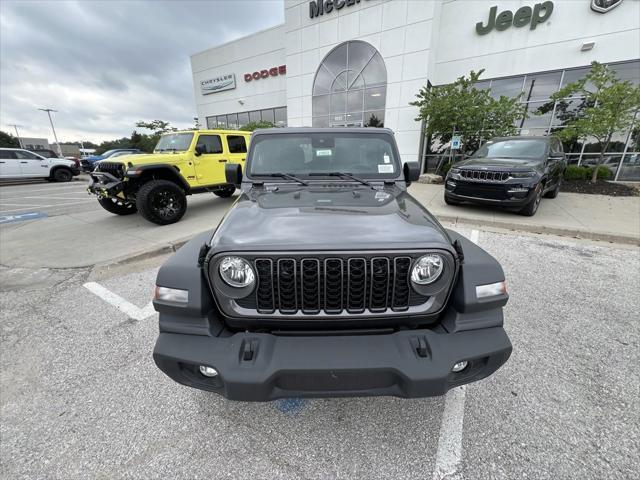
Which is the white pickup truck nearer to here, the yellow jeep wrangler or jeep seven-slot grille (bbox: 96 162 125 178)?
the yellow jeep wrangler

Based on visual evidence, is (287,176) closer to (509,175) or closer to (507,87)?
(509,175)

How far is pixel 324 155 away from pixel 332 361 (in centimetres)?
195

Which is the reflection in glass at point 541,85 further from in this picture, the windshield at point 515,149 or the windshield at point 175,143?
the windshield at point 175,143

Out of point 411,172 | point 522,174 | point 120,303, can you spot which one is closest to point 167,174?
point 120,303

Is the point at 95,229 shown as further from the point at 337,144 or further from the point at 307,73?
the point at 307,73

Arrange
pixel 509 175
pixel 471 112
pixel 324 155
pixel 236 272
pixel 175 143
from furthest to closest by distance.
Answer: pixel 471 112, pixel 175 143, pixel 509 175, pixel 324 155, pixel 236 272

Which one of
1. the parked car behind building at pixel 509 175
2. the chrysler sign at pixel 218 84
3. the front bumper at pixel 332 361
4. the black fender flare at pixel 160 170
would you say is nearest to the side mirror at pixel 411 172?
the front bumper at pixel 332 361

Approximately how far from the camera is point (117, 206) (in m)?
6.94

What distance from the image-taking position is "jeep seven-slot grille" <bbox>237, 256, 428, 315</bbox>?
1.44 metres

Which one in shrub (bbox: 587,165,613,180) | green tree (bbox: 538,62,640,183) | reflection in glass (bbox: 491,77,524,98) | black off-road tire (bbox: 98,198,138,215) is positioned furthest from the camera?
reflection in glass (bbox: 491,77,524,98)

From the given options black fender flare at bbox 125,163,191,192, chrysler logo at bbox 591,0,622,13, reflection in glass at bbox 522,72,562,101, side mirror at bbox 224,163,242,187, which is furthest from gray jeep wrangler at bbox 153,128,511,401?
chrysler logo at bbox 591,0,622,13

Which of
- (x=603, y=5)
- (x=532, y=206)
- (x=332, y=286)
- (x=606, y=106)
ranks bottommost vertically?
(x=532, y=206)

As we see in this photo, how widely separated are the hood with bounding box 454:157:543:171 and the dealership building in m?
6.71

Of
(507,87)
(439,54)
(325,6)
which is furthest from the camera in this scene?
(325,6)
